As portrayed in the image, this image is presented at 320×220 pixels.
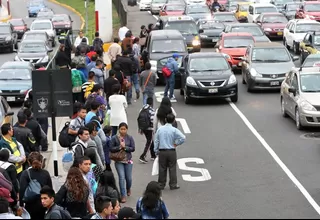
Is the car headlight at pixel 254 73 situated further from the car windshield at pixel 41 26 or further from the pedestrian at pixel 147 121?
the car windshield at pixel 41 26

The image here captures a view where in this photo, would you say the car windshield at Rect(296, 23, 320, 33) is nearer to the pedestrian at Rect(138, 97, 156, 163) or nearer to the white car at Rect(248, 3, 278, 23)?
the white car at Rect(248, 3, 278, 23)

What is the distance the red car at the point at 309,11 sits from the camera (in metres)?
49.3

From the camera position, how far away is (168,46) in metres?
31.5

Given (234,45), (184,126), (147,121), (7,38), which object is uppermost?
(147,121)

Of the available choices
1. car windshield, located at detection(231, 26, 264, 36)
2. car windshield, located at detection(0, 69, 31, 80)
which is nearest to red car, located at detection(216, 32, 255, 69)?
car windshield, located at detection(231, 26, 264, 36)

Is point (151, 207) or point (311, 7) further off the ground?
point (151, 207)

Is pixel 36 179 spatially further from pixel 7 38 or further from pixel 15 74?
pixel 7 38

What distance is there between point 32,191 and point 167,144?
435cm

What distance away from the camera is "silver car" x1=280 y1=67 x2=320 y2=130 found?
21.5 meters

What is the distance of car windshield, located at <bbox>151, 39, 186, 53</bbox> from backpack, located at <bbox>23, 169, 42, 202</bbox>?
19.3 metres

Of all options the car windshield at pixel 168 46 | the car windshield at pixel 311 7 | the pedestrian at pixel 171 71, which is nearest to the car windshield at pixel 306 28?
the car windshield at pixel 311 7

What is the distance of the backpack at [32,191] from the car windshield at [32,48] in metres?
27.7

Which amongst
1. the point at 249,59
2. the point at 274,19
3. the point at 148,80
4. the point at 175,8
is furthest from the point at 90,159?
the point at 175,8

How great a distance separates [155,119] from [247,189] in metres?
2.49
